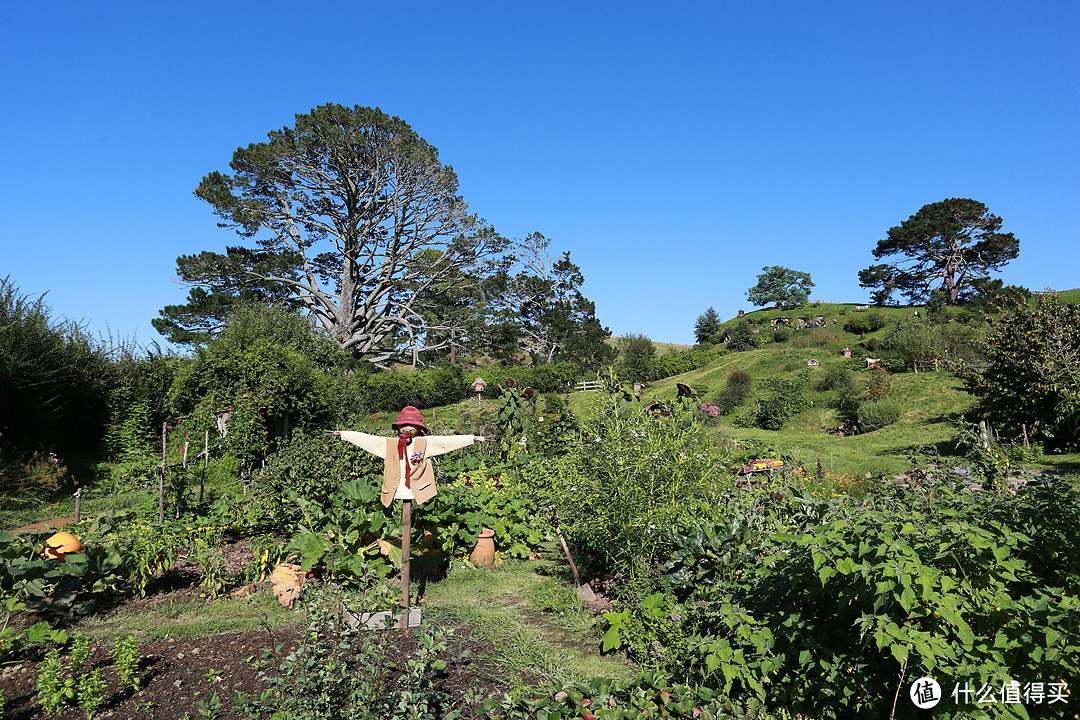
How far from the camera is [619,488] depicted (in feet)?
15.5

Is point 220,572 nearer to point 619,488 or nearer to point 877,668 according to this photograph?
point 619,488

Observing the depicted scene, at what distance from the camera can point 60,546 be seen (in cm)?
446

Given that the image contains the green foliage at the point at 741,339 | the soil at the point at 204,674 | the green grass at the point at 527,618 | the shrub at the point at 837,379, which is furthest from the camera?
the green foliage at the point at 741,339

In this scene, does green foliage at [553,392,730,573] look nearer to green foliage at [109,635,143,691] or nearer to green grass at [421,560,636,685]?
green grass at [421,560,636,685]

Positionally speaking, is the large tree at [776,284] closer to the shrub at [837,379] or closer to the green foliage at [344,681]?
the shrub at [837,379]

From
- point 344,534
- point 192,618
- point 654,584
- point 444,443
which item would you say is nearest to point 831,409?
point 654,584

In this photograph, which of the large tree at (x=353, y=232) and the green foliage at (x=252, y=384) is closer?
the green foliage at (x=252, y=384)

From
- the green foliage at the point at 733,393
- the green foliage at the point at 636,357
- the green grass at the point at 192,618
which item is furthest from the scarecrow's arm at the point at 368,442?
the green foliage at the point at 636,357

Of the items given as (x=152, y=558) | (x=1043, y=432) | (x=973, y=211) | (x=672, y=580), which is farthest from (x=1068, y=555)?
(x=973, y=211)

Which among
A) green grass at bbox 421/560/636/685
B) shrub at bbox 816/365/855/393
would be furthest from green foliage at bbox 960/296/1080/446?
green grass at bbox 421/560/636/685

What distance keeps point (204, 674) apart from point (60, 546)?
2046 mm

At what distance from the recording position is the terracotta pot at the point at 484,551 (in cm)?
615

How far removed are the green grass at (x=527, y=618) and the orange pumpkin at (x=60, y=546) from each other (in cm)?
279

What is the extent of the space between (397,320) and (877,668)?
93.4ft
